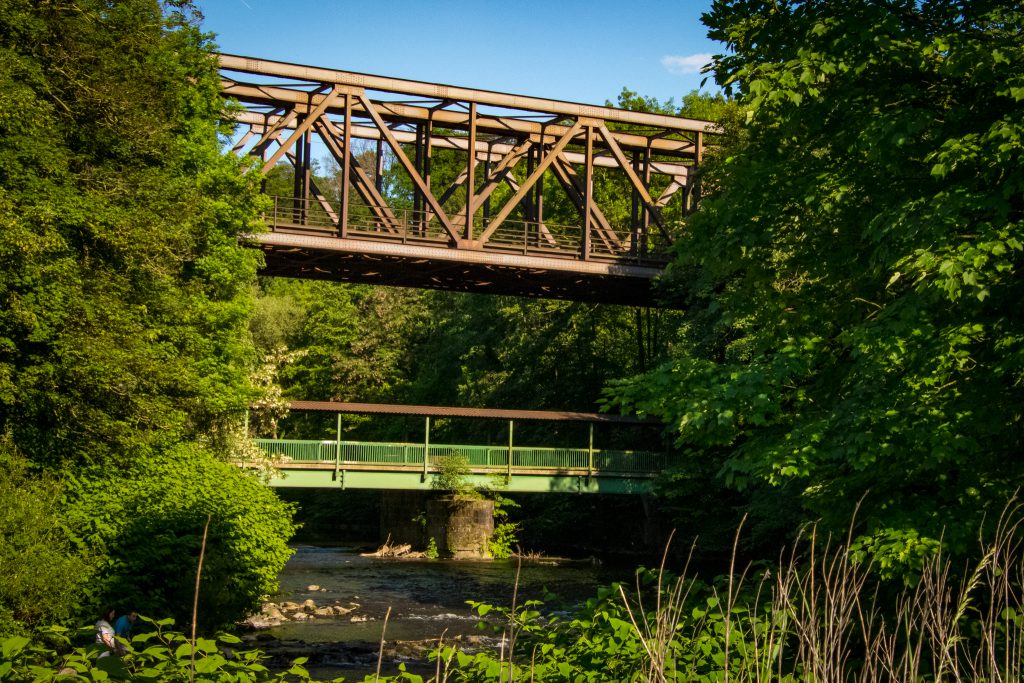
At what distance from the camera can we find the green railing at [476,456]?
3161 cm

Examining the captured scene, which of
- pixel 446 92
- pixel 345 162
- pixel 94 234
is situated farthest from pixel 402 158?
pixel 94 234

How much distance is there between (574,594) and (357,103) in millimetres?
15432

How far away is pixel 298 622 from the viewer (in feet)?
77.3

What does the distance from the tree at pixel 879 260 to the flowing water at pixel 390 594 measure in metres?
6.48

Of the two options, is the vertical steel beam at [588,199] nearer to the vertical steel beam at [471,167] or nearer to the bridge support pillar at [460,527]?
the vertical steel beam at [471,167]

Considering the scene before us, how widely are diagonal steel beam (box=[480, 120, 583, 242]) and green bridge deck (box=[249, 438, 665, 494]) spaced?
262 inches

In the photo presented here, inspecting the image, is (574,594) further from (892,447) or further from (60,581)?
(892,447)

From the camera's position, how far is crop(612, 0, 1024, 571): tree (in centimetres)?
912

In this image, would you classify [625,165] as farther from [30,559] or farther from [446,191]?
[30,559]

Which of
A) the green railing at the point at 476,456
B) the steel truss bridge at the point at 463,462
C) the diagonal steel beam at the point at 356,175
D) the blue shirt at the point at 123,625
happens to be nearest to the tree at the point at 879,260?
the blue shirt at the point at 123,625

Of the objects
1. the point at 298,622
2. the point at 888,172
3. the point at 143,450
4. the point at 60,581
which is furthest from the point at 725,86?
the point at 298,622

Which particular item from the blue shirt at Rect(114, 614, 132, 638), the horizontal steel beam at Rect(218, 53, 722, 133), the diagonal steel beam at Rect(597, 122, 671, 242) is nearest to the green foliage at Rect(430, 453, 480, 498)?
the diagonal steel beam at Rect(597, 122, 671, 242)

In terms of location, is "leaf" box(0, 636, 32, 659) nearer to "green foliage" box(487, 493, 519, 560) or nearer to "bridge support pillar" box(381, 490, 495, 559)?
"bridge support pillar" box(381, 490, 495, 559)

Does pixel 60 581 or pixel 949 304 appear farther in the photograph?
pixel 60 581
